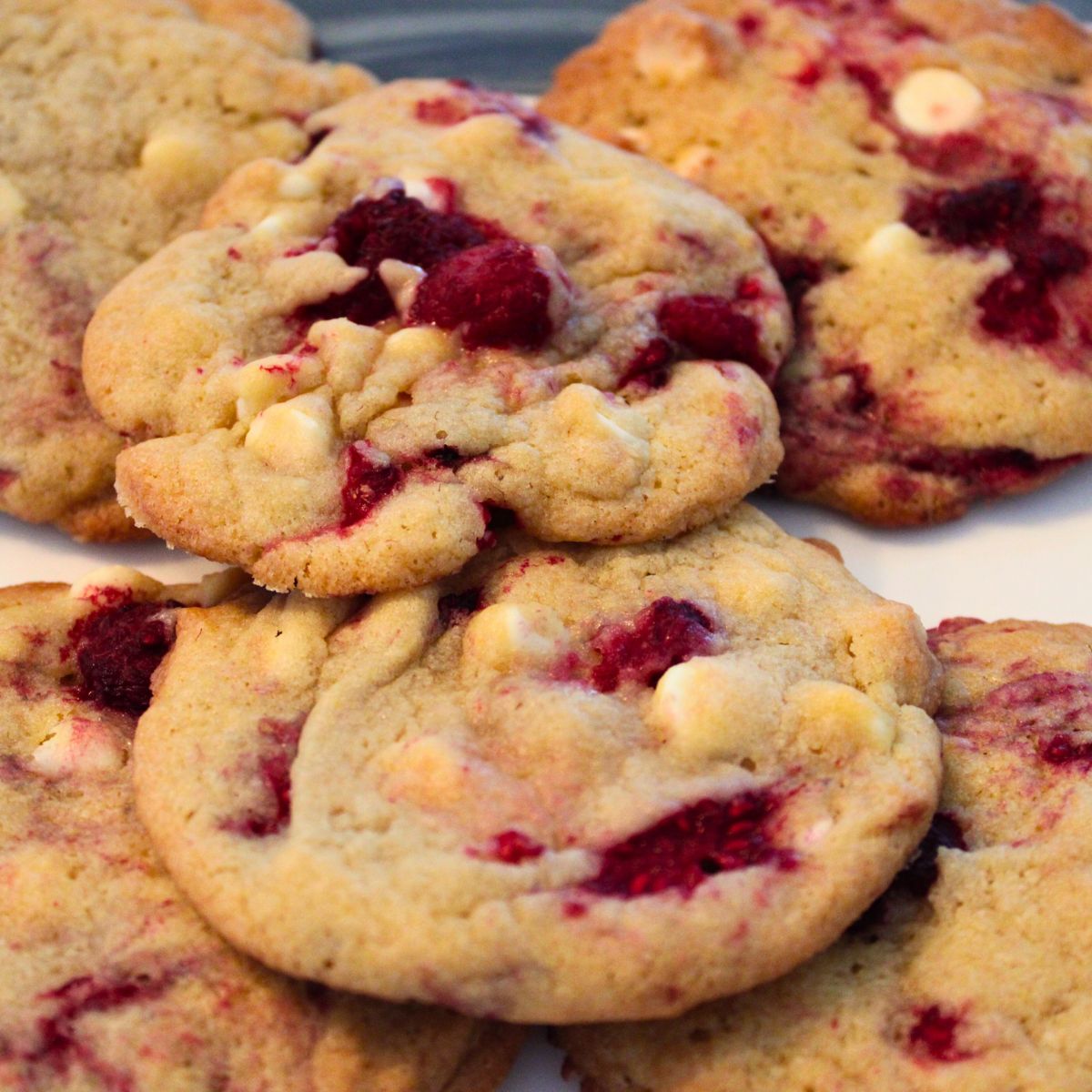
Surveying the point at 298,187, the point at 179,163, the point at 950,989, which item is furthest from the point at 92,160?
the point at 950,989

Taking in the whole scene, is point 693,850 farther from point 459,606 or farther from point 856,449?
point 856,449

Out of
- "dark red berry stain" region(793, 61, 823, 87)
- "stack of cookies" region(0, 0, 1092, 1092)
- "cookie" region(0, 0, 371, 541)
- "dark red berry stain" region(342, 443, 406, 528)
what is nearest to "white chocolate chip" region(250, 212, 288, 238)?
"stack of cookies" region(0, 0, 1092, 1092)

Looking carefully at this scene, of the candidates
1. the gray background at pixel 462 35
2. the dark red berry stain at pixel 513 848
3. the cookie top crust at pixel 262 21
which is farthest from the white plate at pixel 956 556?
the gray background at pixel 462 35

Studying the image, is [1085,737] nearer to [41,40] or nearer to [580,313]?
[580,313]

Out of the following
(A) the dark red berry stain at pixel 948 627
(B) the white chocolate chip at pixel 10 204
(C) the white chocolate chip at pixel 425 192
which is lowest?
(A) the dark red berry stain at pixel 948 627

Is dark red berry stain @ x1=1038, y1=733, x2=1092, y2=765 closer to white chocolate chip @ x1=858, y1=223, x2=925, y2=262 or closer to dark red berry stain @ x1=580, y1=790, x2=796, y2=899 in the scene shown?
dark red berry stain @ x1=580, y1=790, x2=796, y2=899

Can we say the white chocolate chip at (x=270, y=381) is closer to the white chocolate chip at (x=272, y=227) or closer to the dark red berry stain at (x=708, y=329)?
the white chocolate chip at (x=272, y=227)
